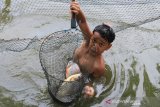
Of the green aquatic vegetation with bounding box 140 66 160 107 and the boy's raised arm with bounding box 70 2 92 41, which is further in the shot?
the green aquatic vegetation with bounding box 140 66 160 107

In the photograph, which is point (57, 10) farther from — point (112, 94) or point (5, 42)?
point (112, 94)

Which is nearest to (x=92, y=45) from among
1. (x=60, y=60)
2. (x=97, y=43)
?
(x=97, y=43)

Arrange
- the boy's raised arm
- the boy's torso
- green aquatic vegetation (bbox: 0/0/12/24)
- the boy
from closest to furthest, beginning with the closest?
the boy's raised arm → the boy → the boy's torso → green aquatic vegetation (bbox: 0/0/12/24)

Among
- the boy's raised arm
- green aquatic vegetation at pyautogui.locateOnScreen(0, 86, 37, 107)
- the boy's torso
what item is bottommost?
green aquatic vegetation at pyautogui.locateOnScreen(0, 86, 37, 107)

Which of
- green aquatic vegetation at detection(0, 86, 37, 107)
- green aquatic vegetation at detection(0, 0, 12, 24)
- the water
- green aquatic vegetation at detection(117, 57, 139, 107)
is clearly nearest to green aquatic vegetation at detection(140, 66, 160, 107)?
the water

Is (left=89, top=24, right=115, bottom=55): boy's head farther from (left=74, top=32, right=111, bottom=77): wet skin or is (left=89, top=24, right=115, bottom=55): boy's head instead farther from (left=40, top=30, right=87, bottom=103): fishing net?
(left=40, top=30, right=87, bottom=103): fishing net

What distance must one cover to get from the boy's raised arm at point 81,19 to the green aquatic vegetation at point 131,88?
730mm

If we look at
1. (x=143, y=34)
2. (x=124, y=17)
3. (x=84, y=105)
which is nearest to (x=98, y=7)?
(x=124, y=17)

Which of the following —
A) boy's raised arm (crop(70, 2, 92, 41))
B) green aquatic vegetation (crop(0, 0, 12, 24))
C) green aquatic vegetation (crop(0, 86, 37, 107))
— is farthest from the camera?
green aquatic vegetation (crop(0, 0, 12, 24))

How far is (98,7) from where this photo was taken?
4.61 meters

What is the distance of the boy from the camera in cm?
341

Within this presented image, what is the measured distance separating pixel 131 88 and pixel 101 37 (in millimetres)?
804

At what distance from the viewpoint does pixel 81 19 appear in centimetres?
344

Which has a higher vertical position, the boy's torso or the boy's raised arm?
the boy's raised arm
